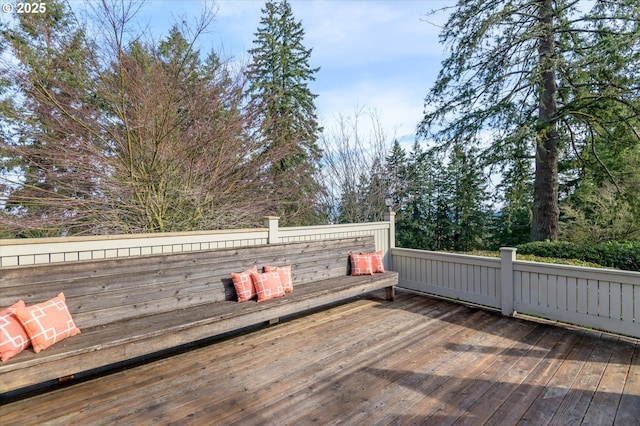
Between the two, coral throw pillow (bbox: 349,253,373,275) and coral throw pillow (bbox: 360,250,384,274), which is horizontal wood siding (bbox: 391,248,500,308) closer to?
coral throw pillow (bbox: 360,250,384,274)

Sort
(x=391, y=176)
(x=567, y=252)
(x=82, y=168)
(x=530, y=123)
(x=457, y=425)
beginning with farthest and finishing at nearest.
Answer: (x=391, y=176), (x=530, y=123), (x=567, y=252), (x=82, y=168), (x=457, y=425)

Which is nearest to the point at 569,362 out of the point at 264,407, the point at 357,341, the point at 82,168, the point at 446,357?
the point at 446,357

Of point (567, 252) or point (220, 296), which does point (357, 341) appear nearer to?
point (220, 296)

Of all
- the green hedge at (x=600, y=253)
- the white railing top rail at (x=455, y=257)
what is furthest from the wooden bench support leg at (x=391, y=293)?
the green hedge at (x=600, y=253)

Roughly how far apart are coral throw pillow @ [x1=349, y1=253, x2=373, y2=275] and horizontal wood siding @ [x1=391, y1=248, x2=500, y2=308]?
926 millimetres

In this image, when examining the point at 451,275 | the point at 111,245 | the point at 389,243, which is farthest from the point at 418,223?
the point at 111,245

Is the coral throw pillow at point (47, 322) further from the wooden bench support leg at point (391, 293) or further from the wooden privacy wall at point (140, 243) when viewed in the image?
the wooden bench support leg at point (391, 293)

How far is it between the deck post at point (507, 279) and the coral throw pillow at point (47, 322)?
4352mm

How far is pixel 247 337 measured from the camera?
3174 millimetres

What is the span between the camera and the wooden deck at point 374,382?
1.91m

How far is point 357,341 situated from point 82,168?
4047 millimetres

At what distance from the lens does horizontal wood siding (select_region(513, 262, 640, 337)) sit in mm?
2912

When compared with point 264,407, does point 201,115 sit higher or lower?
higher

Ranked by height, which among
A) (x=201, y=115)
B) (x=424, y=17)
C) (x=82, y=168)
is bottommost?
(x=82, y=168)
